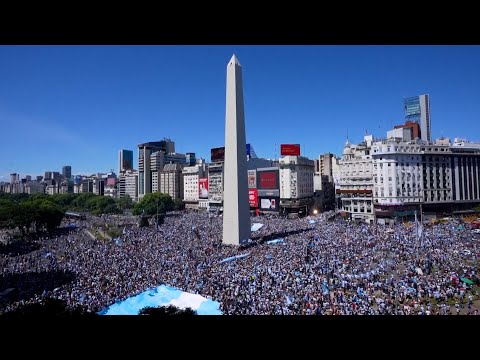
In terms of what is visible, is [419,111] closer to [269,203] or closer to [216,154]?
[269,203]

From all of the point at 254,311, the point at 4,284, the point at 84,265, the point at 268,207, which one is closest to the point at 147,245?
the point at 84,265

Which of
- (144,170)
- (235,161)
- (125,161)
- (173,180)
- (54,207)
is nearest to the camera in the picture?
(235,161)

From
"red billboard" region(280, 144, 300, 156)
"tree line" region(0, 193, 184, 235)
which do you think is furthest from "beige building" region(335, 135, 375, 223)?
"tree line" region(0, 193, 184, 235)

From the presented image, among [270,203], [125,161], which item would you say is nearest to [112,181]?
[125,161]

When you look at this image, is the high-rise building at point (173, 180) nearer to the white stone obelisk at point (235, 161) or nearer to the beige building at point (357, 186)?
the beige building at point (357, 186)

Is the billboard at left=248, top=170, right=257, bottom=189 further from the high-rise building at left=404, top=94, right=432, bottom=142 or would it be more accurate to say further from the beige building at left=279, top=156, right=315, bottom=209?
the high-rise building at left=404, top=94, right=432, bottom=142

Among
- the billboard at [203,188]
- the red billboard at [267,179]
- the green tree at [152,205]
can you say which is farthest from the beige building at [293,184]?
the green tree at [152,205]
